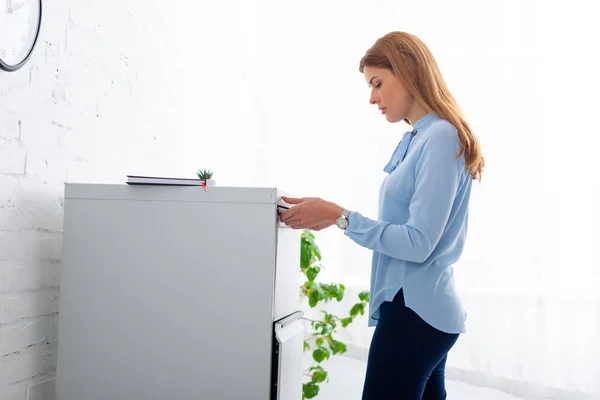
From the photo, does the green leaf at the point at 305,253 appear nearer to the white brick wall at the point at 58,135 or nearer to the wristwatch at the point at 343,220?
the white brick wall at the point at 58,135

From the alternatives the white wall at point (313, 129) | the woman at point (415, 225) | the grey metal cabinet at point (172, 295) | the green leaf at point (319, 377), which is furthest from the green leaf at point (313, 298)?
the woman at point (415, 225)

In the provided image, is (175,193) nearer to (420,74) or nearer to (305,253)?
(420,74)

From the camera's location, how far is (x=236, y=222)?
1.25 meters

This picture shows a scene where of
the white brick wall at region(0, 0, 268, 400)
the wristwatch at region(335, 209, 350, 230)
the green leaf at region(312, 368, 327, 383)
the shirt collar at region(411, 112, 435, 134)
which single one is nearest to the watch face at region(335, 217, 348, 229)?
the wristwatch at region(335, 209, 350, 230)

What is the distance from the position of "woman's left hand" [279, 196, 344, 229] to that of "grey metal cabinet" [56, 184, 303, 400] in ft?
0.12

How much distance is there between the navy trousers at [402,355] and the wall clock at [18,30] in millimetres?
1066

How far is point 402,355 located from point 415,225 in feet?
0.86

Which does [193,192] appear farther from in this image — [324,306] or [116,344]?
[324,306]

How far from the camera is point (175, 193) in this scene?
1.29 meters

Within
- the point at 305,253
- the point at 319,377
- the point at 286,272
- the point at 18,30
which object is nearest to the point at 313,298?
the point at 305,253

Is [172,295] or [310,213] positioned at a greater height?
[310,213]

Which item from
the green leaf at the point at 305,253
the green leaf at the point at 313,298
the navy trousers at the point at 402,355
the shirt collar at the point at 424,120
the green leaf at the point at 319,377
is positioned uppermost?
the shirt collar at the point at 424,120

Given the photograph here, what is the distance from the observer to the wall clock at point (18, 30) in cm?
128

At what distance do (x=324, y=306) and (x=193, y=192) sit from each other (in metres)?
1.71
